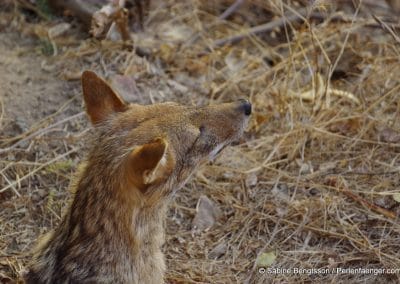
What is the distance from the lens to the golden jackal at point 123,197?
427 cm

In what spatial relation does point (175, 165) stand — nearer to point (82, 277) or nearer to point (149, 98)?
point (82, 277)

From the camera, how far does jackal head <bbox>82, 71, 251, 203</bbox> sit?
13.5 feet

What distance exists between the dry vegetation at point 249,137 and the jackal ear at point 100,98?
4.15 feet

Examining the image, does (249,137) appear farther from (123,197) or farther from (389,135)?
(123,197)

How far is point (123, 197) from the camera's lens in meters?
4.27

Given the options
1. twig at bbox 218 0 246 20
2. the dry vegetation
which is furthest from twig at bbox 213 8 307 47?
twig at bbox 218 0 246 20

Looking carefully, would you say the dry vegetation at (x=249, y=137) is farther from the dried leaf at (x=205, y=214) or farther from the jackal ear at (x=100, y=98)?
the jackal ear at (x=100, y=98)

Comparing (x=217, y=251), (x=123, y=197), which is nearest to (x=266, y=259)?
(x=217, y=251)

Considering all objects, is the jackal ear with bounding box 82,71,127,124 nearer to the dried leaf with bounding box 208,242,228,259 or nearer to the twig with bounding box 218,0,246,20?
the dried leaf with bounding box 208,242,228,259

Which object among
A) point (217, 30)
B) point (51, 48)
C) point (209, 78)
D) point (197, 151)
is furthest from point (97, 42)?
point (197, 151)

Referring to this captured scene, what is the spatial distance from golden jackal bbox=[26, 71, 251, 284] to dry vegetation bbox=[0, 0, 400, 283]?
820 millimetres

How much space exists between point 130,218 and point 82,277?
471 millimetres

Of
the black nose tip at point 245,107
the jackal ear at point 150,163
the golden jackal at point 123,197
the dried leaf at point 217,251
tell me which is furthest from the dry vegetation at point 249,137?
the jackal ear at point 150,163

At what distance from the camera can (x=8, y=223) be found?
5.49 meters
